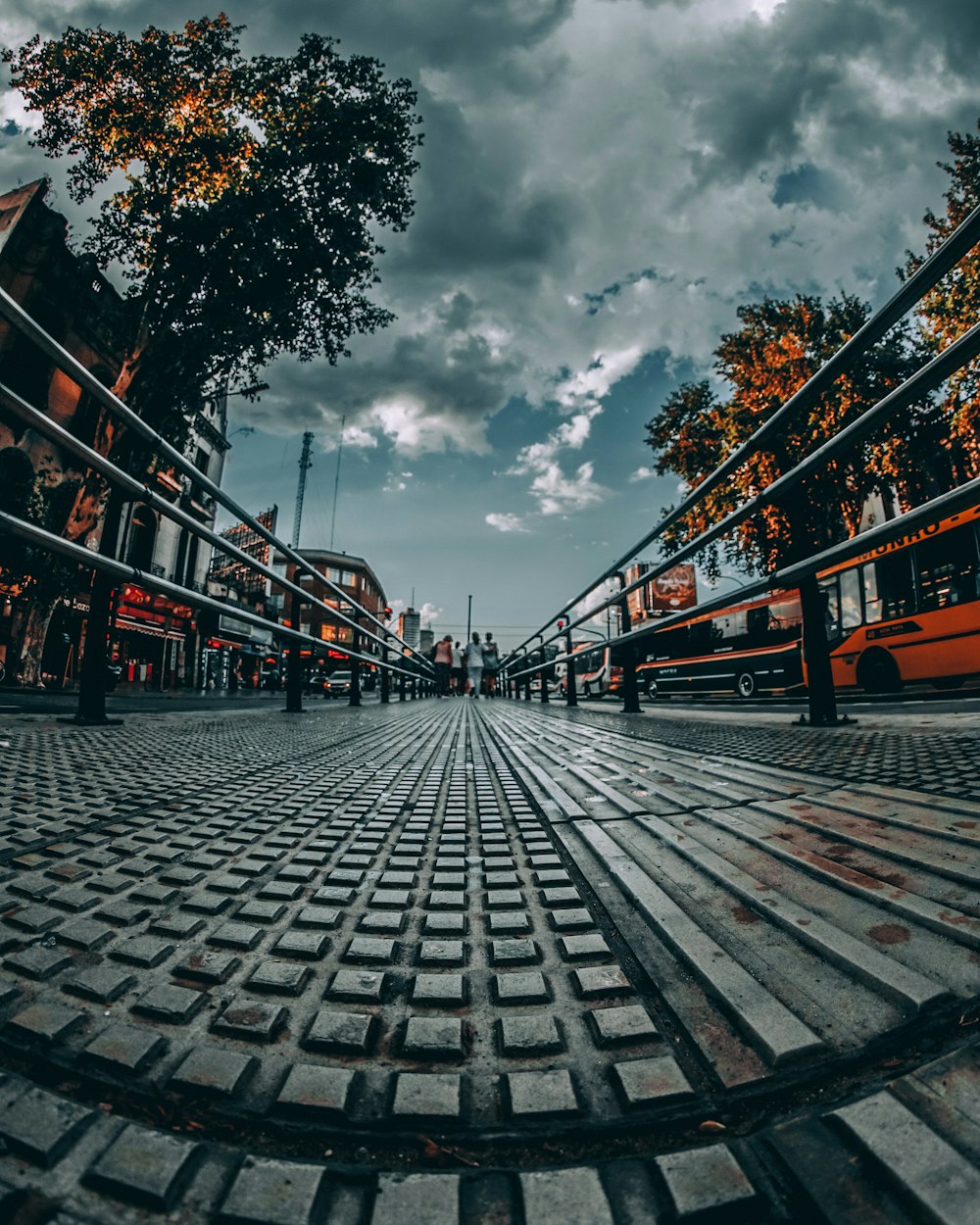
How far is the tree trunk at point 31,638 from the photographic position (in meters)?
12.7

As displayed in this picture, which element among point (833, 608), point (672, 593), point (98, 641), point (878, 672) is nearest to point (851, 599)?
point (833, 608)

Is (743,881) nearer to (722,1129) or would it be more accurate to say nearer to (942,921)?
(942,921)

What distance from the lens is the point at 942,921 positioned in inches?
38.4

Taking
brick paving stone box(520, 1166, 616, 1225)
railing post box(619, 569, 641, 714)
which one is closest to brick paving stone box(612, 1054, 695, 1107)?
brick paving stone box(520, 1166, 616, 1225)

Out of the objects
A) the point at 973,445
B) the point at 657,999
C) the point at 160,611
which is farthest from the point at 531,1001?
the point at 160,611

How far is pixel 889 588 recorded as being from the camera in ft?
40.0

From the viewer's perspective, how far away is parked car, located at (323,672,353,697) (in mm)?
30750

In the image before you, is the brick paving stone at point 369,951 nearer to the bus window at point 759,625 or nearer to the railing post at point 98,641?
the railing post at point 98,641

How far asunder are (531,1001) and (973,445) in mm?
15079

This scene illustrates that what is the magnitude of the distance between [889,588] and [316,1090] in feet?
48.3

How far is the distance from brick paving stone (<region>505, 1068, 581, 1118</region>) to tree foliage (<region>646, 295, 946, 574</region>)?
1177 cm

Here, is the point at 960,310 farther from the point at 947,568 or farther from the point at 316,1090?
the point at 316,1090

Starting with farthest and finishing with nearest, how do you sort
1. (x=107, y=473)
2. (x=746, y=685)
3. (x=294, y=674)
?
1. (x=746, y=685)
2. (x=294, y=674)
3. (x=107, y=473)

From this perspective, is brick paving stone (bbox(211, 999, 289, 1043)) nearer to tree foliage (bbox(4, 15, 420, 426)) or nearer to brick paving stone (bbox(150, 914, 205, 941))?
brick paving stone (bbox(150, 914, 205, 941))
